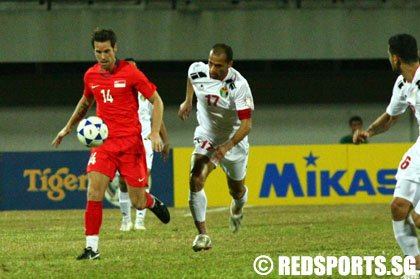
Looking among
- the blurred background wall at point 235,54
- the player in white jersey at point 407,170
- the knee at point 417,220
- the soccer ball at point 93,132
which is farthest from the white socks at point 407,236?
the blurred background wall at point 235,54

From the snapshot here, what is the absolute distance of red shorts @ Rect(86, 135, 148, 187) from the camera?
8.07m

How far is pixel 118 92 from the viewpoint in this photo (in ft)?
26.9

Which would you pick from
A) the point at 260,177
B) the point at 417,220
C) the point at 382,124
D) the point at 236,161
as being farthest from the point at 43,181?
the point at 417,220

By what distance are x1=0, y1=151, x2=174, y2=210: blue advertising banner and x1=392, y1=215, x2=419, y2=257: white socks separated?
11149mm

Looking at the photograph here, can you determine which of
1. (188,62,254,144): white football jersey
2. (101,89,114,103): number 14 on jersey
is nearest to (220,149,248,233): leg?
(188,62,254,144): white football jersey

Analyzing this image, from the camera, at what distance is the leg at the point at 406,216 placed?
252 inches

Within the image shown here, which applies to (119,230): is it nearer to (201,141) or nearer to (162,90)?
(201,141)

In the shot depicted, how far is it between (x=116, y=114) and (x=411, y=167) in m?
3.08

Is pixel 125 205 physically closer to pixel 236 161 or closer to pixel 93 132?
pixel 236 161

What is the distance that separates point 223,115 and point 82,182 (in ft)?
27.8

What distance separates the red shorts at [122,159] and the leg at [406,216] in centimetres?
285

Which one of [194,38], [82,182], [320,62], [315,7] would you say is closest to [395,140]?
[320,62]

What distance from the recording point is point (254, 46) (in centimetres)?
2039

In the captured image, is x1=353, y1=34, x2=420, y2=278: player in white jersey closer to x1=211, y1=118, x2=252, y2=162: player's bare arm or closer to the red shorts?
x1=211, y1=118, x2=252, y2=162: player's bare arm
